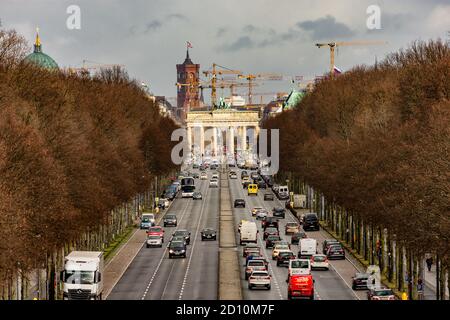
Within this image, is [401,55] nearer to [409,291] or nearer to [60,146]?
[60,146]

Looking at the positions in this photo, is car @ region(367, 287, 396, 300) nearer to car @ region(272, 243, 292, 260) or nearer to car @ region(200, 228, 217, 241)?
car @ region(272, 243, 292, 260)

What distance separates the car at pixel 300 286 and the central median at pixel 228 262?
3434 mm

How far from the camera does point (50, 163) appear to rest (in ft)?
281

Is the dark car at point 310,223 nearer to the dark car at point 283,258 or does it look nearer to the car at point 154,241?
the car at point 154,241

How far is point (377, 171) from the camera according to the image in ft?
336

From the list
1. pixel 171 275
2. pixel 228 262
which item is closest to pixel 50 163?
pixel 171 275

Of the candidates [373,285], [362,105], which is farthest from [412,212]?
[362,105]

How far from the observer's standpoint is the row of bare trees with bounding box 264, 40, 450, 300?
7244cm

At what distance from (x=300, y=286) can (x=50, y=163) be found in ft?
65.0

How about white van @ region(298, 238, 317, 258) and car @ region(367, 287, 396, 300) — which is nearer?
car @ region(367, 287, 396, 300)

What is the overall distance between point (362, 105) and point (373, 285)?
7838 cm

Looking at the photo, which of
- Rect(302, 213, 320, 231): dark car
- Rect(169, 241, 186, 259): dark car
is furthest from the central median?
Rect(302, 213, 320, 231): dark car

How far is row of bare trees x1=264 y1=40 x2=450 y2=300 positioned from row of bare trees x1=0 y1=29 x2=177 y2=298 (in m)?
22.3

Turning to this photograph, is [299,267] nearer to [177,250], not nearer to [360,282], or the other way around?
[360,282]
